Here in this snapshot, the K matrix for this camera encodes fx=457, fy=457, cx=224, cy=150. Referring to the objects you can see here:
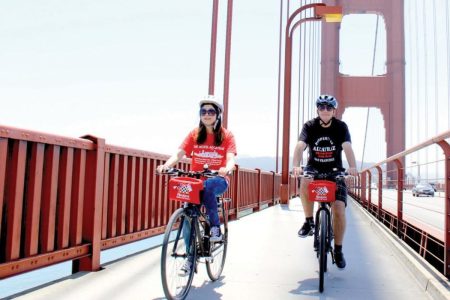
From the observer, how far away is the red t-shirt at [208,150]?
337 cm

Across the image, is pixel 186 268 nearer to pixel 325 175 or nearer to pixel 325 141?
pixel 325 175

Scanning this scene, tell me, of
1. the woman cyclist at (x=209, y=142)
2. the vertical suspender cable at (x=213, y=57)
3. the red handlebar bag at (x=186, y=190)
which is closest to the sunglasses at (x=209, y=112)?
the woman cyclist at (x=209, y=142)

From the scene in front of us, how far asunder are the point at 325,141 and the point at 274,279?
1203mm

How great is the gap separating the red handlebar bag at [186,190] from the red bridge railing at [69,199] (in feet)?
3.26

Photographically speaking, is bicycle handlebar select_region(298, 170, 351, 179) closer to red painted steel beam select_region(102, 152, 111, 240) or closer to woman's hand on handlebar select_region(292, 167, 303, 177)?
woman's hand on handlebar select_region(292, 167, 303, 177)

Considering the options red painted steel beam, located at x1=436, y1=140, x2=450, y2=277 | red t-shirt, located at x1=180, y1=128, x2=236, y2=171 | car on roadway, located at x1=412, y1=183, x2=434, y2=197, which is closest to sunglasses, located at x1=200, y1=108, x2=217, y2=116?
red t-shirt, located at x1=180, y1=128, x2=236, y2=171

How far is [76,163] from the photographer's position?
3.67 m

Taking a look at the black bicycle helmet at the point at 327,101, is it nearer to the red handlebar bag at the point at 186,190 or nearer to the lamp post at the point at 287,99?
the red handlebar bag at the point at 186,190

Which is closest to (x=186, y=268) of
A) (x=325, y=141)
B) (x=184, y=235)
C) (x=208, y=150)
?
(x=184, y=235)

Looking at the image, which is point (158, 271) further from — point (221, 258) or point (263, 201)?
point (263, 201)

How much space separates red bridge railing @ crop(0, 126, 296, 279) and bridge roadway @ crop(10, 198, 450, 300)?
0.79 feet

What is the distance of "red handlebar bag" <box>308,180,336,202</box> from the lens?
345cm

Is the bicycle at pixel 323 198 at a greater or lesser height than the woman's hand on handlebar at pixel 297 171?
lesser

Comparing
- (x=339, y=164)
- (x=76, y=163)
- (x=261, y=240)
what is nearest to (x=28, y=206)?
(x=76, y=163)
